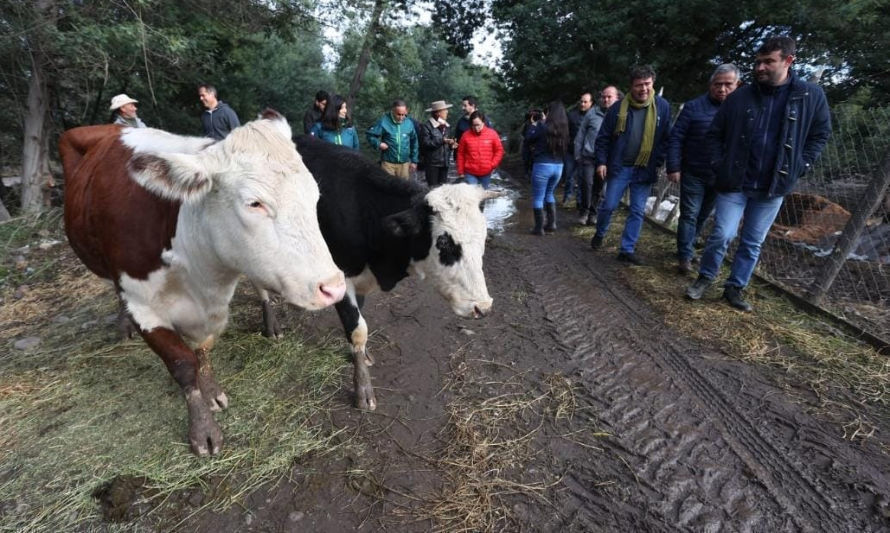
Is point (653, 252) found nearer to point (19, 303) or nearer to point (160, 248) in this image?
point (160, 248)

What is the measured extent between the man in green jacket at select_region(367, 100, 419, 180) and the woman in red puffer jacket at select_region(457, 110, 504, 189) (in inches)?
32.5

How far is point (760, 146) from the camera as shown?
12.5ft

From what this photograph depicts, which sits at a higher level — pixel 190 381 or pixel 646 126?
A: pixel 646 126

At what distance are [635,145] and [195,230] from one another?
5.33 m

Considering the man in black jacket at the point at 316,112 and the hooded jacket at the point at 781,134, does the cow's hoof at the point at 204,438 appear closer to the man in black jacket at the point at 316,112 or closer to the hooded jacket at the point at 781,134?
the hooded jacket at the point at 781,134

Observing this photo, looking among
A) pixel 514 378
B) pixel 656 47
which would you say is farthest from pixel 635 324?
pixel 656 47

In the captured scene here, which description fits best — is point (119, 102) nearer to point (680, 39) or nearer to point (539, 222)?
point (539, 222)

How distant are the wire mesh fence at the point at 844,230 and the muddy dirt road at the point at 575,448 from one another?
2009mm

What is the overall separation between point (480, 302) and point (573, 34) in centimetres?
1292

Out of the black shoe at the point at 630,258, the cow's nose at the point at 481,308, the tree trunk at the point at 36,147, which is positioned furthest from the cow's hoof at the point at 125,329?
the black shoe at the point at 630,258

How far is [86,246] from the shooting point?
282 cm

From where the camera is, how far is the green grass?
224 cm

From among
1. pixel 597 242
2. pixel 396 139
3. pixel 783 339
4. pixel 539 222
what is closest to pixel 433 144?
pixel 396 139

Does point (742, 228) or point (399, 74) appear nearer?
point (742, 228)
